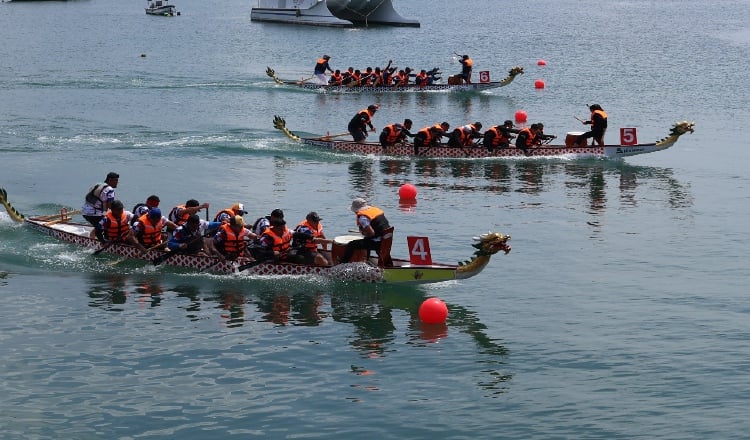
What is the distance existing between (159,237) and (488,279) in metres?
9.63

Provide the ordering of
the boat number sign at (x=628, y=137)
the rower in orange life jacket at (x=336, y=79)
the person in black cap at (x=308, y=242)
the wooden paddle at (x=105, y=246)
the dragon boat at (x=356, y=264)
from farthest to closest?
the rower in orange life jacket at (x=336, y=79), the boat number sign at (x=628, y=137), the wooden paddle at (x=105, y=246), the person in black cap at (x=308, y=242), the dragon boat at (x=356, y=264)

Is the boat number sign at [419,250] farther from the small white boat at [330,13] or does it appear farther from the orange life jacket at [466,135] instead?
the small white boat at [330,13]

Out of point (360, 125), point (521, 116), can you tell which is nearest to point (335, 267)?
point (360, 125)

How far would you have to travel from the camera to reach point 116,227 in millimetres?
31984

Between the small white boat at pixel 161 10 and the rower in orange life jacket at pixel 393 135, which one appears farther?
the small white boat at pixel 161 10

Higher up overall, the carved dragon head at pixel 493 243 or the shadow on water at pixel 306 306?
the carved dragon head at pixel 493 243

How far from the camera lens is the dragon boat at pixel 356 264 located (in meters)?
27.8

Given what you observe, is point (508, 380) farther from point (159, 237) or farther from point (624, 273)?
point (159, 237)

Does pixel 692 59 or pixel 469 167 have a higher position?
pixel 692 59

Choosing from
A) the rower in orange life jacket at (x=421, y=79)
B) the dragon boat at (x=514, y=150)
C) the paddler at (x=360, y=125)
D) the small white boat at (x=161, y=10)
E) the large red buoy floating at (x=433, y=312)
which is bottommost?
the large red buoy floating at (x=433, y=312)

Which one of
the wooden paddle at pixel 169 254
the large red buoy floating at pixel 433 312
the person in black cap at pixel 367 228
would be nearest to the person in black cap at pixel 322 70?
the wooden paddle at pixel 169 254

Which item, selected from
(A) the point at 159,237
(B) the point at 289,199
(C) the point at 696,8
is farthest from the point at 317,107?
(C) the point at 696,8

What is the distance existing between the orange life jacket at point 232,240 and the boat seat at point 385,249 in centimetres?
363

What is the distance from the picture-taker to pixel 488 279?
104ft
